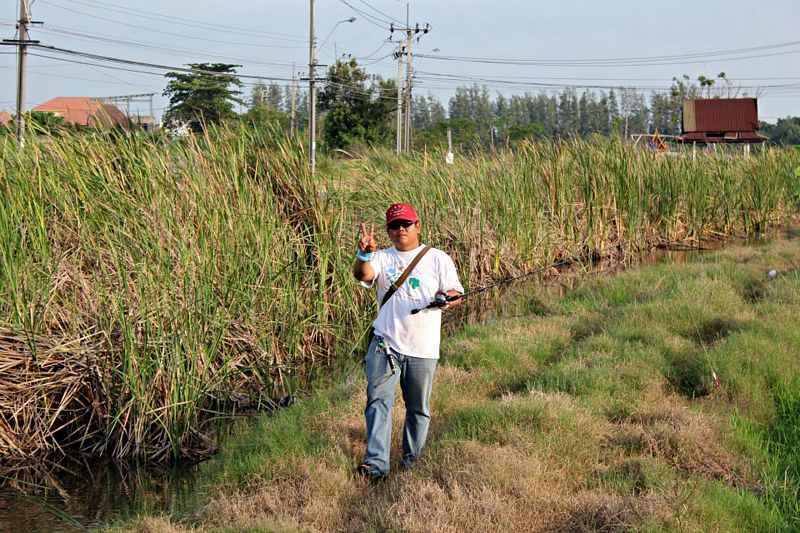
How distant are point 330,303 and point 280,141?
1.60 metres

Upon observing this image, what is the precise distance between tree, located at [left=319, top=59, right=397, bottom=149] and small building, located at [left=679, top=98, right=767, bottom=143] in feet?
44.4

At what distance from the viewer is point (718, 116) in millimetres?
40250

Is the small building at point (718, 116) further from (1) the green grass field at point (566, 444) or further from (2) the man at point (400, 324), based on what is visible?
(2) the man at point (400, 324)

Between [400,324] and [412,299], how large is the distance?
15 centimetres

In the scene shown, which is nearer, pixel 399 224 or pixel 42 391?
pixel 399 224

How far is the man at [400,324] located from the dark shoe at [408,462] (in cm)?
2

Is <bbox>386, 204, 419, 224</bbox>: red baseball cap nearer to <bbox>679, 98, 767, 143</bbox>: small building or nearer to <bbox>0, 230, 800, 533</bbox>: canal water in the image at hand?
<bbox>0, 230, 800, 533</bbox>: canal water

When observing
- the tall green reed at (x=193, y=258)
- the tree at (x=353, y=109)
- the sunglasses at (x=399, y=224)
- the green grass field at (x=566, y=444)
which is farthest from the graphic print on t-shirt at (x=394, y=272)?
the tree at (x=353, y=109)

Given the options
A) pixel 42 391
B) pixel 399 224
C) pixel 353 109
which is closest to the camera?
pixel 399 224

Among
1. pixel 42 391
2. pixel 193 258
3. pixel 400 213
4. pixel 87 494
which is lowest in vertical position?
pixel 87 494

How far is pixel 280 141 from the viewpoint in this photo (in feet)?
26.7

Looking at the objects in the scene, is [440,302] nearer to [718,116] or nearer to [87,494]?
[87,494]

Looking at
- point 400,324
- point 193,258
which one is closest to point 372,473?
point 400,324

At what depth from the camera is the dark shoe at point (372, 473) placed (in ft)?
15.3
